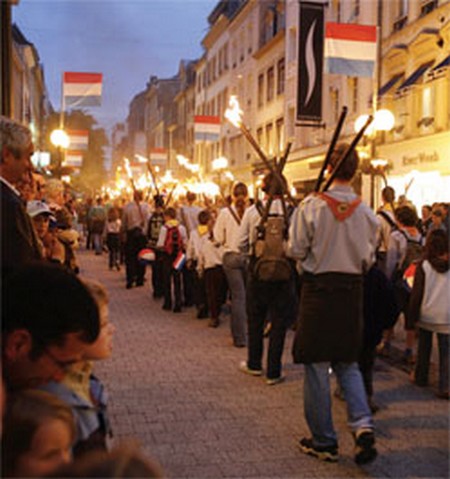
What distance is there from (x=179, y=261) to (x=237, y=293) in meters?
3.29

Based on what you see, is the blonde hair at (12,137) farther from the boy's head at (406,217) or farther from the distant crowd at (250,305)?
the boy's head at (406,217)

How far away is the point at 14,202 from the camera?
9.51 ft

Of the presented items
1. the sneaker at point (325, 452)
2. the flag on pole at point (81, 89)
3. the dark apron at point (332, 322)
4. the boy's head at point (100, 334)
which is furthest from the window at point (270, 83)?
the boy's head at point (100, 334)

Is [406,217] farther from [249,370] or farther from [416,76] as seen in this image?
[416,76]

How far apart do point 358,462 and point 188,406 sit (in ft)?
6.04

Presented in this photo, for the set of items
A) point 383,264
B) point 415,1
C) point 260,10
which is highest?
point 260,10

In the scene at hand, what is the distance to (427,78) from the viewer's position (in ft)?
70.0

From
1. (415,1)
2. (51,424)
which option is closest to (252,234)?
(51,424)

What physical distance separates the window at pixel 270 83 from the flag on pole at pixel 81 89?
21739 mm

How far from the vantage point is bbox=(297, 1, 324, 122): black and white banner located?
19.7 meters

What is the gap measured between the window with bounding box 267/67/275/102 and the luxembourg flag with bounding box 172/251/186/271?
27.9 meters

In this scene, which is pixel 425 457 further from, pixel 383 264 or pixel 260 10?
pixel 260 10

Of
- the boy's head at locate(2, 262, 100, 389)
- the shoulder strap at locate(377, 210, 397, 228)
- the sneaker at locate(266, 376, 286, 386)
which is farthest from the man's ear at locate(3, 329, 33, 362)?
the shoulder strap at locate(377, 210, 397, 228)

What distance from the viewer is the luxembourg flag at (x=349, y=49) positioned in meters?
15.4
